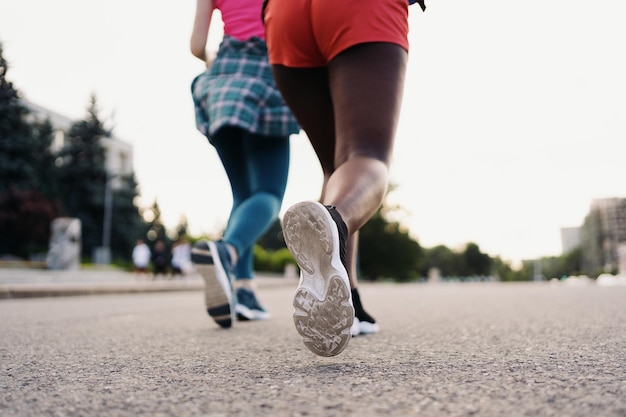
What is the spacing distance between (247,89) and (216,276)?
104 centimetres

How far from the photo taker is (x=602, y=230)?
89.6m

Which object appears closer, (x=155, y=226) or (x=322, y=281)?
(x=322, y=281)

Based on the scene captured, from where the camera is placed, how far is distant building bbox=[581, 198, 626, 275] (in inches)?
3435

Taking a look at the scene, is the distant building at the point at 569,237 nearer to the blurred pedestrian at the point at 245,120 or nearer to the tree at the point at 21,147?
the tree at the point at 21,147

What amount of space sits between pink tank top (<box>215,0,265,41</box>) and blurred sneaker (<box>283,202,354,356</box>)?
5.93 ft

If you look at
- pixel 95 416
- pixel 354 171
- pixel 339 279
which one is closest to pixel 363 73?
pixel 354 171

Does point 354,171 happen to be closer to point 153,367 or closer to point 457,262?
point 153,367

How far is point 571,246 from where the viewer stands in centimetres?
11119

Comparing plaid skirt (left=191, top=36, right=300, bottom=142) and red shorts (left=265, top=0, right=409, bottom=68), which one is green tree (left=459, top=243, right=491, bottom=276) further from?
red shorts (left=265, top=0, right=409, bottom=68)

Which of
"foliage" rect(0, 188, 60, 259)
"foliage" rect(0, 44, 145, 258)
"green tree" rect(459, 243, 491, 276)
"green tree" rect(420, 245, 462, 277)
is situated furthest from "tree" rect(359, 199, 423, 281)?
"green tree" rect(459, 243, 491, 276)

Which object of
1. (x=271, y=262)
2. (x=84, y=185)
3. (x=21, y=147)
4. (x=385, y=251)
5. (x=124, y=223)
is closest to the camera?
(x=21, y=147)

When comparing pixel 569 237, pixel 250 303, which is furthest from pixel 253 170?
pixel 569 237

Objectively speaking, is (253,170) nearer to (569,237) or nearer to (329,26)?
(329,26)

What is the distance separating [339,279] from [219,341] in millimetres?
844
